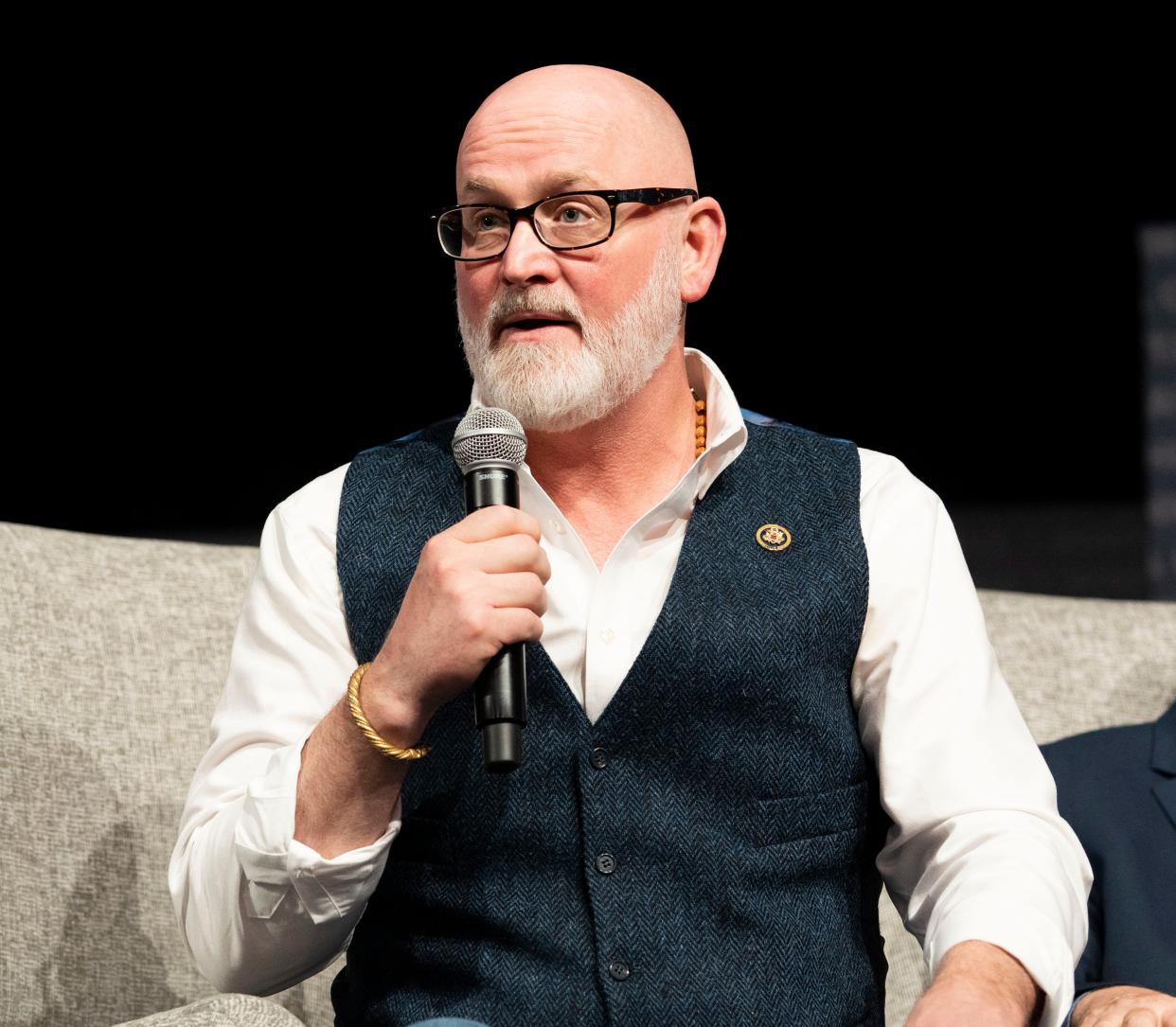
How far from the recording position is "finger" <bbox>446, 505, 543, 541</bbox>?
4.04 ft

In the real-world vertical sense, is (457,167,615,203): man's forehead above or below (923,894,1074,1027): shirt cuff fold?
above

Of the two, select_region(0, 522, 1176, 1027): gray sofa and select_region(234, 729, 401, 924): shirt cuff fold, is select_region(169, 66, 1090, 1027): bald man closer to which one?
select_region(234, 729, 401, 924): shirt cuff fold

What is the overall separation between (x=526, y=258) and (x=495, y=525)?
415 mm

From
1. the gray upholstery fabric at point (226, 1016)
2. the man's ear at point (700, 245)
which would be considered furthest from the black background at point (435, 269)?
the gray upholstery fabric at point (226, 1016)

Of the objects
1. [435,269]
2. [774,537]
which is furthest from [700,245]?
[435,269]

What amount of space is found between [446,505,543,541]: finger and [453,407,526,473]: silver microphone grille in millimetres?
62

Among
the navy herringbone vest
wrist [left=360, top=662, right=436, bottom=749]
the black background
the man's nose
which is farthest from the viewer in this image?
the black background

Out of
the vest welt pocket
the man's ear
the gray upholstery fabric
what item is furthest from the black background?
the gray upholstery fabric

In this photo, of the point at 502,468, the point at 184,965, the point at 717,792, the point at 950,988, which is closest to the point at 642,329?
the point at 502,468

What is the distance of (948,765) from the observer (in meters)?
1.48

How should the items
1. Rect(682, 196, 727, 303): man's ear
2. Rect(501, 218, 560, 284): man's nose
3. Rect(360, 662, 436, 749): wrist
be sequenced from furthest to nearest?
1. Rect(682, 196, 727, 303): man's ear
2. Rect(501, 218, 560, 284): man's nose
3. Rect(360, 662, 436, 749): wrist

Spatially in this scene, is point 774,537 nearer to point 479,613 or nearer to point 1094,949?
point 479,613

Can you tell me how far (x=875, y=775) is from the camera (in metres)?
1.57

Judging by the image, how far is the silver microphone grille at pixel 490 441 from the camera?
4.21ft
